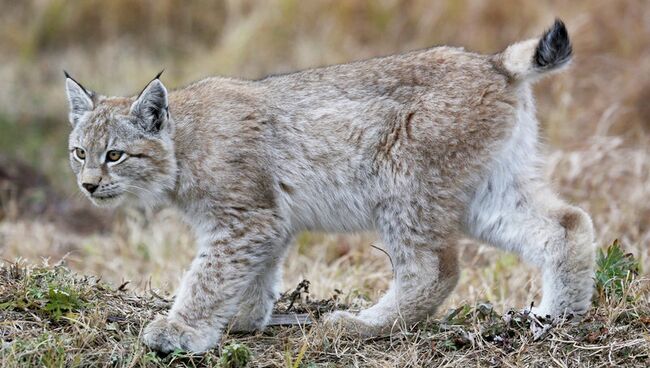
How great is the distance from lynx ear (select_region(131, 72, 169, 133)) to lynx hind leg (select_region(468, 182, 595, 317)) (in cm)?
173

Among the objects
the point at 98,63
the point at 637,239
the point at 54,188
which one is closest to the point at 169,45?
the point at 98,63

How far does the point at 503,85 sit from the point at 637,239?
9.59 feet

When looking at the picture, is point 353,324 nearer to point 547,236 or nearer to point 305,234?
point 547,236

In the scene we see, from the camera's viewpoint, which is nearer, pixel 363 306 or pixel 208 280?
pixel 208 280

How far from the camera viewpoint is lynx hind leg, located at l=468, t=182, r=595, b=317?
5.20m

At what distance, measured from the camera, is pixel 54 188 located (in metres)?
10.9

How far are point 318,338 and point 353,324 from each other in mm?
296

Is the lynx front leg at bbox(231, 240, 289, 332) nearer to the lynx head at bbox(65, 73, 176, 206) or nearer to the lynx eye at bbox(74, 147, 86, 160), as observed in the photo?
the lynx head at bbox(65, 73, 176, 206)

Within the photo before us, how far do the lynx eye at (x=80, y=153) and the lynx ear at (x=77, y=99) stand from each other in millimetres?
287

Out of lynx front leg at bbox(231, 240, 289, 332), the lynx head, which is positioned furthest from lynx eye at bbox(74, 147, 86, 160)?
lynx front leg at bbox(231, 240, 289, 332)

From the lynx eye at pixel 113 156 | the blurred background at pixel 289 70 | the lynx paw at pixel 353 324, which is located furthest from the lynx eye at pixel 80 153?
the lynx paw at pixel 353 324

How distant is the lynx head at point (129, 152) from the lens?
538 cm

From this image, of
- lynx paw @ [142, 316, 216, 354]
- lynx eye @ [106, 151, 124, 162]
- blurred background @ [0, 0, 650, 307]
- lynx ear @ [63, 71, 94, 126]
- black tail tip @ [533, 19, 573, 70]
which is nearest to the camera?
lynx paw @ [142, 316, 216, 354]

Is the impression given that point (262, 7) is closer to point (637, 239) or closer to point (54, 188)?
point (54, 188)
